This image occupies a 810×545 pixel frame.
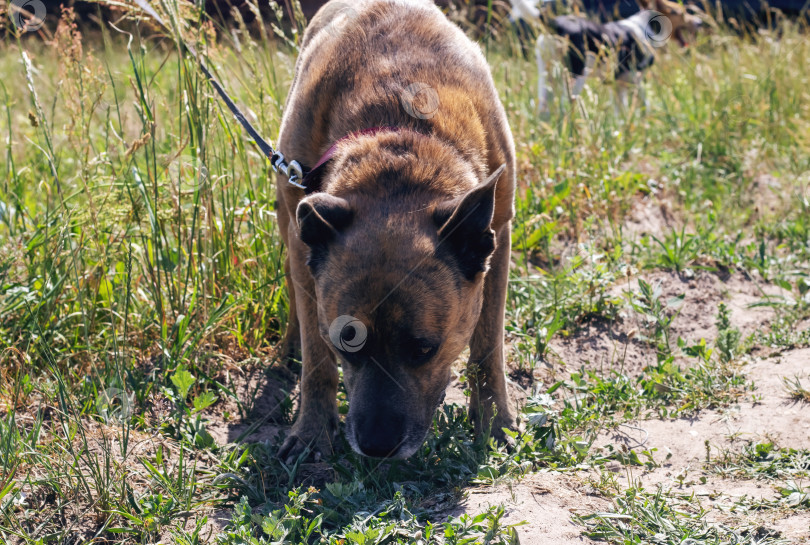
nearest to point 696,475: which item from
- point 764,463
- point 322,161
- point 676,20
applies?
point 764,463

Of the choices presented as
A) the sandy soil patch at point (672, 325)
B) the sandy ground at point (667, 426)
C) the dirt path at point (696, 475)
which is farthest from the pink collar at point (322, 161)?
the sandy soil patch at point (672, 325)

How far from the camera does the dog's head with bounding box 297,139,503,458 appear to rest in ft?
8.43

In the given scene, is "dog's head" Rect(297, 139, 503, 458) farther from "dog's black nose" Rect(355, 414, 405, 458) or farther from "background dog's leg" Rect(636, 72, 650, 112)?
"background dog's leg" Rect(636, 72, 650, 112)

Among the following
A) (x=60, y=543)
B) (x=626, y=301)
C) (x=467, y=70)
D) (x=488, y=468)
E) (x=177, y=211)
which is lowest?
(x=626, y=301)

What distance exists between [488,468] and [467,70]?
170 centimetres

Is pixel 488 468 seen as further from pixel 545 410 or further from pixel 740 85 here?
pixel 740 85

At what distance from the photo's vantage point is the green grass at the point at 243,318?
2.62m

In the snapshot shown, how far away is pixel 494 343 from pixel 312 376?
0.84 meters

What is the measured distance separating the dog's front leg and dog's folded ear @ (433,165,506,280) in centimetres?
88

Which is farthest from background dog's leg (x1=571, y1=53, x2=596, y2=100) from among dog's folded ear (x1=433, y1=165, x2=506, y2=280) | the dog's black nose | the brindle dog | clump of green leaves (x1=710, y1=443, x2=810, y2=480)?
the dog's black nose

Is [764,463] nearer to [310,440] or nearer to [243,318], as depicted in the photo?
[310,440]

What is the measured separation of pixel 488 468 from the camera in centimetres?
277

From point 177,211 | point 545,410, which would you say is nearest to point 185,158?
point 177,211

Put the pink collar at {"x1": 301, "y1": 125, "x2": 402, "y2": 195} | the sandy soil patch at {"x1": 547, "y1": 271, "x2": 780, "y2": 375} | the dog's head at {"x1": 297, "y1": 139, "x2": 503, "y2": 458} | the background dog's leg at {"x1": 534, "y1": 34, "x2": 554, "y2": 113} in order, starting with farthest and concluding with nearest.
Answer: the background dog's leg at {"x1": 534, "y1": 34, "x2": 554, "y2": 113} → the sandy soil patch at {"x1": 547, "y1": 271, "x2": 780, "y2": 375} → the pink collar at {"x1": 301, "y1": 125, "x2": 402, "y2": 195} → the dog's head at {"x1": 297, "y1": 139, "x2": 503, "y2": 458}
